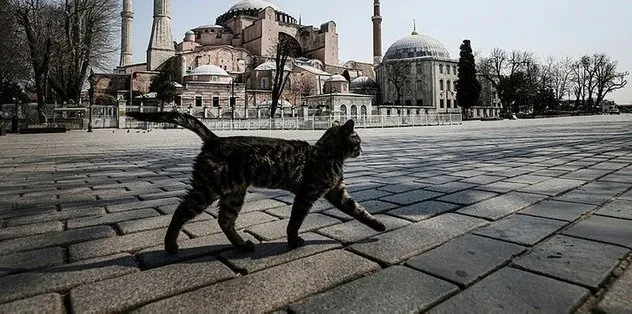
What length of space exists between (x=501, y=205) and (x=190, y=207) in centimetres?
245

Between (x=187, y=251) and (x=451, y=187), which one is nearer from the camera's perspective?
(x=187, y=251)

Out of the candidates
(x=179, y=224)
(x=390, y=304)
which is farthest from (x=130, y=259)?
(x=390, y=304)

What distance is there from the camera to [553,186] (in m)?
3.64

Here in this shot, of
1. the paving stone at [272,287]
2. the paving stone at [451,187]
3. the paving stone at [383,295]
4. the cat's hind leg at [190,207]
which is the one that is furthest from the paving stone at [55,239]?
the paving stone at [451,187]

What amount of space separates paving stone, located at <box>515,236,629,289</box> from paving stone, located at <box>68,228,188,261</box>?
201 cm

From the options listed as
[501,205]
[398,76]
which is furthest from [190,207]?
[398,76]

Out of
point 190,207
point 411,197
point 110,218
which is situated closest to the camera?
point 190,207

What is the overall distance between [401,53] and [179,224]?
6847cm

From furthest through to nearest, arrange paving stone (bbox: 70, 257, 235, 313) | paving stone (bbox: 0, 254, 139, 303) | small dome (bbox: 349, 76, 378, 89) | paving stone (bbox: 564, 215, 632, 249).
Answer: small dome (bbox: 349, 76, 378, 89)
paving stone (bbox: 564, 215, 632, 249)
paving stone (bbox: 0, 254, 139, 303)
paving stone (bbox: 70, 257, 235, 313)

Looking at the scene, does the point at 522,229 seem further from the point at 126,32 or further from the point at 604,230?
the point at 126,32

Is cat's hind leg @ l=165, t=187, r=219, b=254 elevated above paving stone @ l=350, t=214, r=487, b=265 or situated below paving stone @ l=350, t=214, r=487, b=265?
above

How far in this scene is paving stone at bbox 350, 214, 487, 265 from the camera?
6.23 ft

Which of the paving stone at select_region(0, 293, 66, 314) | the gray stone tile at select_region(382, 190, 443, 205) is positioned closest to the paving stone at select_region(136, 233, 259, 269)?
the paving stone at select_region(0, 293, 66, 314)

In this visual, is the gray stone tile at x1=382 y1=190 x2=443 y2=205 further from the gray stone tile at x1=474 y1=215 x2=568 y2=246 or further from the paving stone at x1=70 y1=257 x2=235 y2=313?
the paving stone at x1=70 y1=257 x2=235 y2=313
